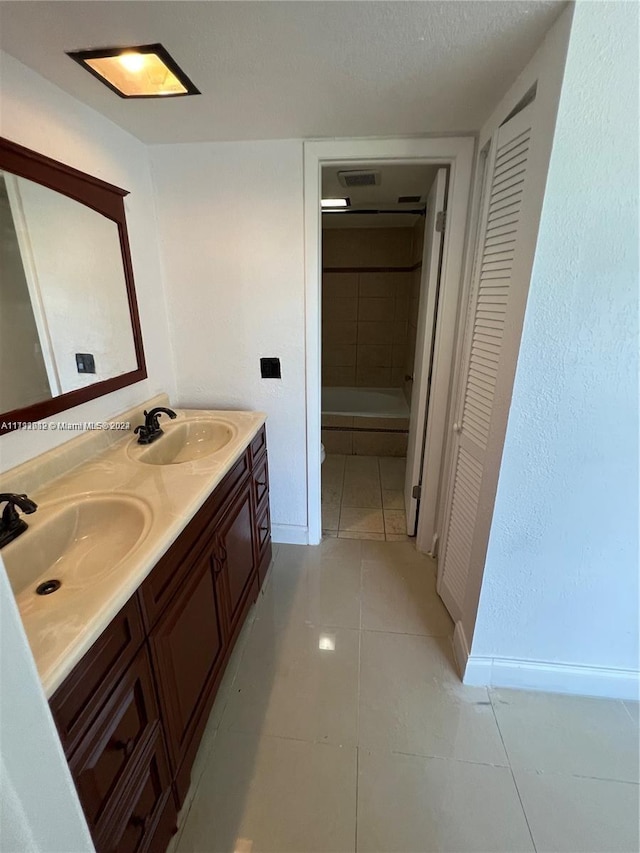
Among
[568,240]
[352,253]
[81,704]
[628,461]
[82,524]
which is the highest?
[352,253]

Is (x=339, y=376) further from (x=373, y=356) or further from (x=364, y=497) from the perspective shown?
(x=364, y=497)

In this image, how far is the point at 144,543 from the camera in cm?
99

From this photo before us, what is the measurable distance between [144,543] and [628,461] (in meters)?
1.45

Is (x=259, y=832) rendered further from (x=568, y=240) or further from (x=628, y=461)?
(x=568, y=240)

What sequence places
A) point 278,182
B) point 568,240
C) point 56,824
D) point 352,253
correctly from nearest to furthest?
point 56,824, point 568,240, point 278,182, point 352,253

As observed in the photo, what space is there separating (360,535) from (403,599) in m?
0.58

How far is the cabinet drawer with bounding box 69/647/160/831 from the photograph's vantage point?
2.60 ft

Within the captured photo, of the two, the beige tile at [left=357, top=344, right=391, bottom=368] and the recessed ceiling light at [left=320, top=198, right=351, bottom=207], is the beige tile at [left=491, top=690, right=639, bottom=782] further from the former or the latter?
the beige tile at [left=357, top=344, right=391, bottom=368]

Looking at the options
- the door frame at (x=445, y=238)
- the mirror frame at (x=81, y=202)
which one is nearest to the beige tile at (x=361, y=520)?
the door frame at (x=445, y=238)

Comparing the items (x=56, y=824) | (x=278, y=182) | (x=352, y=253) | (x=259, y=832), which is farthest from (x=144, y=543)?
(x=352, y=253)

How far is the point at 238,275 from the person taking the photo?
2.02 metres

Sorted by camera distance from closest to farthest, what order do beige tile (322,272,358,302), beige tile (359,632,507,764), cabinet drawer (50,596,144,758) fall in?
1. cabinet drawer (50,596,144,758)
2. beige tile (359,632,507,764)
3. beige tile (322,272,358,302)

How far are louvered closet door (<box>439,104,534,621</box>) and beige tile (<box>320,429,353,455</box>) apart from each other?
5.72 feet

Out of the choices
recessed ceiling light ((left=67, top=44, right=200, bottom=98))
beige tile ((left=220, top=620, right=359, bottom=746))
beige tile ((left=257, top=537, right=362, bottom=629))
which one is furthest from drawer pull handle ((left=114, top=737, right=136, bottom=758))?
recessed ceiling light ((left=67, top=44, right=200, bottom=98))
